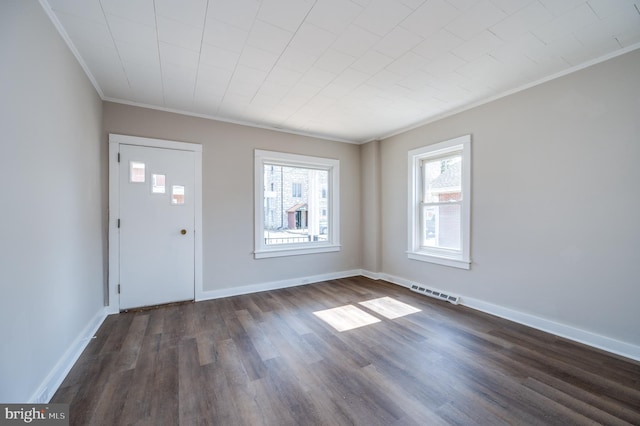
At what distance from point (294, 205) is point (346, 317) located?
2116mm

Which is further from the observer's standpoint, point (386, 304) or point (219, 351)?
point (386, 304)

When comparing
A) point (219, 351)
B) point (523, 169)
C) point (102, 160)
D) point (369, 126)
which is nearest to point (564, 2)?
point (523, 169)

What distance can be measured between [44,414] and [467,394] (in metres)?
2.55

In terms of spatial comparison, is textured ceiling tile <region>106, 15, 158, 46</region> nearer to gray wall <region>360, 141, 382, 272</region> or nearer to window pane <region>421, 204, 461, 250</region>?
gray wall <region>360, 141, 382, 272</region>

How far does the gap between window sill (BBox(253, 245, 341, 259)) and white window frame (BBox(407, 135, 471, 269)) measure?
54.2 inches

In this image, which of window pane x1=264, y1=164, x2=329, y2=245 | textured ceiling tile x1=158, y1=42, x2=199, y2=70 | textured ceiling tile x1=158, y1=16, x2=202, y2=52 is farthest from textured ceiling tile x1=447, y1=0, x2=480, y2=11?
window pane x1=264, y1=164, x2=329, y2=245

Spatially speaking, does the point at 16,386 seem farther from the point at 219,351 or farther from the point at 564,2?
the point at 564,2

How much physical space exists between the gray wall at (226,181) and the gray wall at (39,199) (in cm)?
83

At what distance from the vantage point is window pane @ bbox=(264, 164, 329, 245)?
13.8ft

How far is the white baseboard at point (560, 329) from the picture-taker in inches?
86.0

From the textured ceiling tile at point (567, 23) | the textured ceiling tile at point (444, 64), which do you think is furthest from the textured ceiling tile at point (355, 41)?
the textured ceiling tile at point (567, 23)

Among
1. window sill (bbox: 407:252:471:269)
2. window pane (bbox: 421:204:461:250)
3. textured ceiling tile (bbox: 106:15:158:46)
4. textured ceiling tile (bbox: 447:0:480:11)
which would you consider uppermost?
textured ceiling tile (bbox: 447:0:480:11)

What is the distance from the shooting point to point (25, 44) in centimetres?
149

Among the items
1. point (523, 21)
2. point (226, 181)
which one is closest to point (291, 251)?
point (226, 181)
